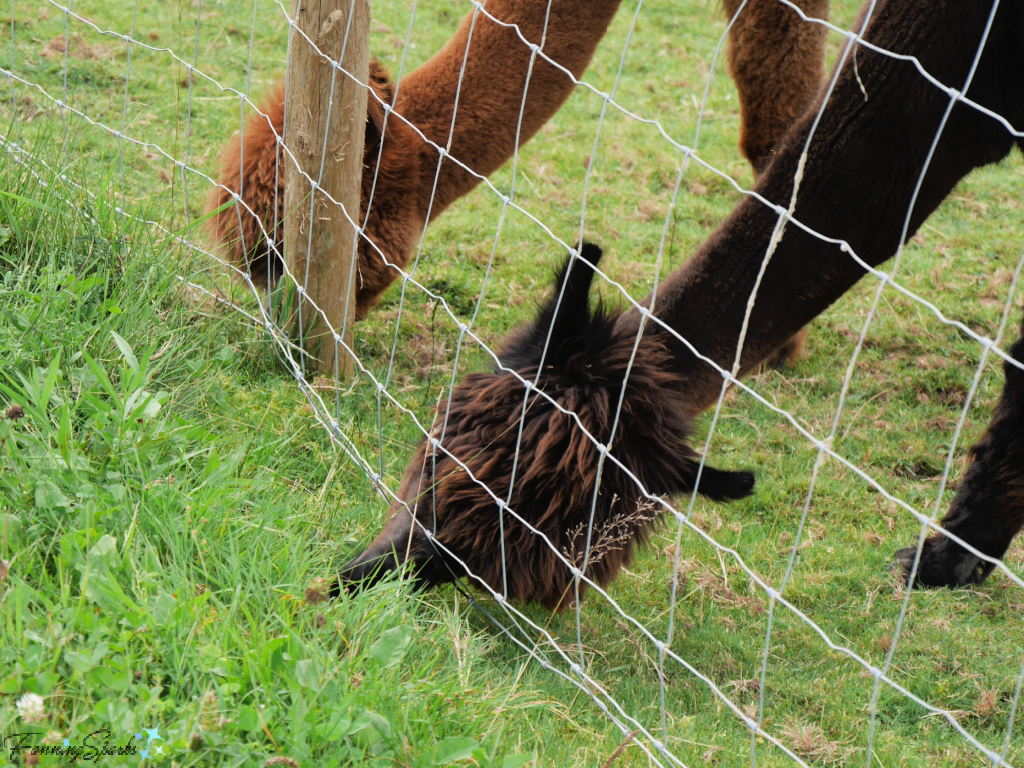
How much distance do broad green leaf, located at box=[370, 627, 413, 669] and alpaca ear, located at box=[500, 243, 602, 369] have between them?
2.65 feet

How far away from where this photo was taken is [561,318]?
2.22 meters

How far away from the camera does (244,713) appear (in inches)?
56.4

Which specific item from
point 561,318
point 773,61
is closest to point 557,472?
point 561,318

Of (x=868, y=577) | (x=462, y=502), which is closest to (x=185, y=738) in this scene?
(x=462, y=502)

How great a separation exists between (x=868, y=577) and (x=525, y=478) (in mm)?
1536

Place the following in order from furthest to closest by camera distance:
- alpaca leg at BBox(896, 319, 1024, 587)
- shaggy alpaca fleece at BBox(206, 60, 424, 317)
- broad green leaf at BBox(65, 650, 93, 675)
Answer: shaggy alpaca fleece at BBox(206, 60, 424, 317) < alpaca leg at BBox(896, 319, 1024, 587) < broad green leaf at BBox(65, 650, 93, 675)

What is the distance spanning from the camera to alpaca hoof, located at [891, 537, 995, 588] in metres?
3.02

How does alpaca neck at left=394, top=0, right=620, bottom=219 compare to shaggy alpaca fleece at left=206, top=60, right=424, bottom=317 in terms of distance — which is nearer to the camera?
shaggy alpaca fleece at left=206, top=60, right=424, bottom=317

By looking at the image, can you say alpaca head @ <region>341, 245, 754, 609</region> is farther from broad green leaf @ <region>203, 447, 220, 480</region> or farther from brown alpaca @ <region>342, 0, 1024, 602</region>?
broad green leaf @ <region>203, 447, 220, 480</region>

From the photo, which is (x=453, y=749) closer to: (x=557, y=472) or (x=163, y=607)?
(x=163, y=607)

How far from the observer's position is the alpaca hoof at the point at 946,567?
3.02m

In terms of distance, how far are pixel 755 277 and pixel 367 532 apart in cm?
122

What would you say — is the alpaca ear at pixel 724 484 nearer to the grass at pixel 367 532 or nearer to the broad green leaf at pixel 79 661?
the grass at pixel 367 532

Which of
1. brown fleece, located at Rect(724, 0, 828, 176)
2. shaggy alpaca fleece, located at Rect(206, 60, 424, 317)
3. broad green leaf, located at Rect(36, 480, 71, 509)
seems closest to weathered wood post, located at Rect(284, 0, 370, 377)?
shaggy alpaca fleece, located at Rect(206, 60, 424, 317)
